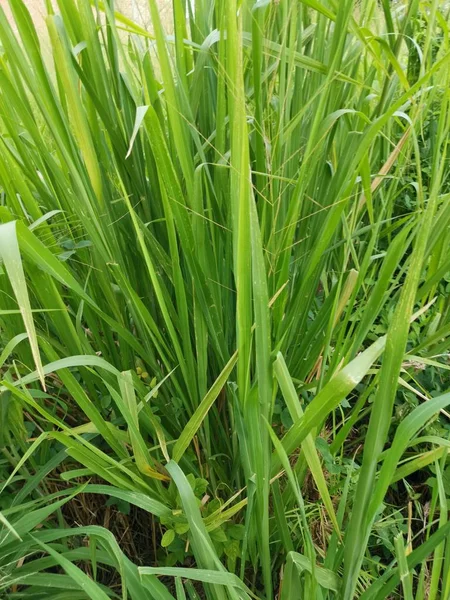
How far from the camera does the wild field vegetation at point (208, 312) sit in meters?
0.49

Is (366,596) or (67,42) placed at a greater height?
(67,42)

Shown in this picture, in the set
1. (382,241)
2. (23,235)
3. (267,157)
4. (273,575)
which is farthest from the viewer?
(382,241)

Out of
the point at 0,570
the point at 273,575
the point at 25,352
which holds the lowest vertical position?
the point at 273,575

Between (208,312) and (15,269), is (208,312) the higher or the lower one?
the lower one

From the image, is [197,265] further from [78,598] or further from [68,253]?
[78,598]

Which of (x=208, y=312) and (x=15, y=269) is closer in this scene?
(x=15, y=269)

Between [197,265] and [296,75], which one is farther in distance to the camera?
[296,75]

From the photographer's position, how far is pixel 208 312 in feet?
1.98

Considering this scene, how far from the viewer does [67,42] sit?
0.55 m

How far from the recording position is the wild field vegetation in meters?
0.49

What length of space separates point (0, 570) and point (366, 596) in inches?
16.0

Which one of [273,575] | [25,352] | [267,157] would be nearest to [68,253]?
[25,352]

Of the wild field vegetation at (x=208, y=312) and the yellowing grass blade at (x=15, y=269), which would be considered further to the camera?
the wild field vegetation at (x=208, y=312)

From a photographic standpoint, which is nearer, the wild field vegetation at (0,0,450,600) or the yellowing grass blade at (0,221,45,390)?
the yellowing grass blade at (0,221,45,390)
